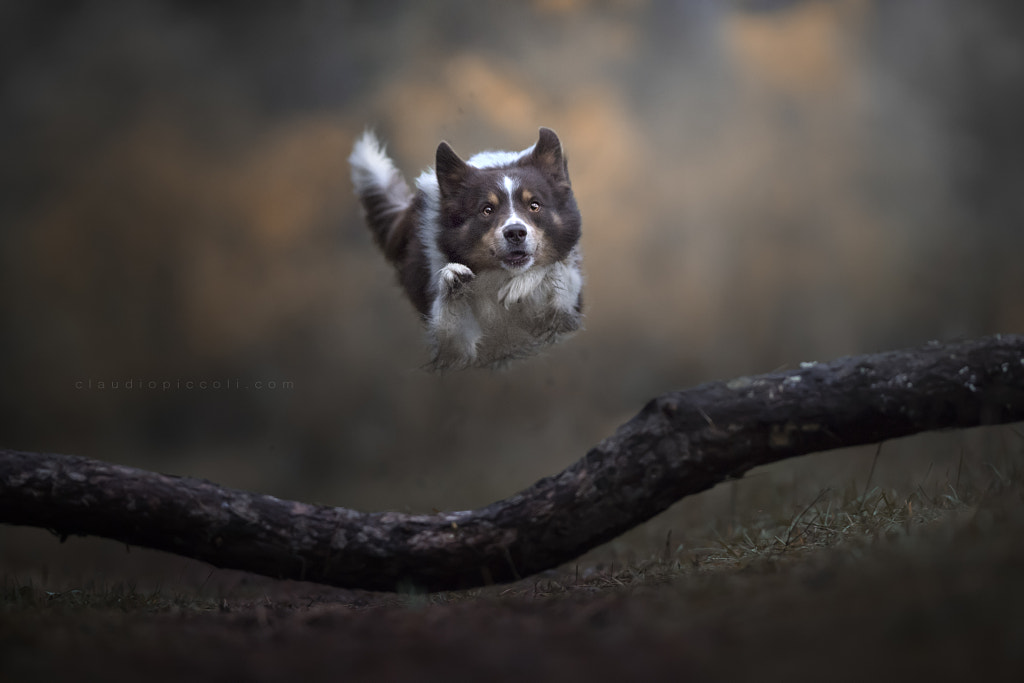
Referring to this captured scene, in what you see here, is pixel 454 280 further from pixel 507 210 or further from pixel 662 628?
pixel 662 628

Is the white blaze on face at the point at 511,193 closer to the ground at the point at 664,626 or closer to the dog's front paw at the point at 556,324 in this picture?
the dog's front paw at the point at 556,324

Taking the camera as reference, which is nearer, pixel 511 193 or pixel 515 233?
pixel 515 233

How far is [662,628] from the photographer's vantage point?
1.99 meters

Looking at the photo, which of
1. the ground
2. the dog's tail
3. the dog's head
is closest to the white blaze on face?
the dog's head

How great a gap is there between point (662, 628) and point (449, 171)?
2883mm

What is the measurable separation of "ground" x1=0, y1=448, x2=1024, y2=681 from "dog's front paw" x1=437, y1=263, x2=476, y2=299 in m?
1.64

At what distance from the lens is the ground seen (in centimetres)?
165

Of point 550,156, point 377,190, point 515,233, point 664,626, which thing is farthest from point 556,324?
point 664,626

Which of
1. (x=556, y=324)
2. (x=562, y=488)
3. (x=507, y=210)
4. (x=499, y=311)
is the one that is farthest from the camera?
(x=556, y=324)

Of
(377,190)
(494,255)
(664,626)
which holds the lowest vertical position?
(664,626)

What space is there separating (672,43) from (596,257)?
192 centimetres

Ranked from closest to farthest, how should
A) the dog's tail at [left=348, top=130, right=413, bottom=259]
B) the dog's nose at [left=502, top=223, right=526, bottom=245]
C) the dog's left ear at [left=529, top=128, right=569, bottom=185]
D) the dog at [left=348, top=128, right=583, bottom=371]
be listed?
the dog's nose at [left=502, top=223, right=526, bottom=245], the dog at [left=348, top=128, right=583, bottom=371], the dog's left ear at [left=529, top=128, right=569, bottom=185], the dog's tail at [left=348, top=130, right=413, bottom=259]

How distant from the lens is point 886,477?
505 cm

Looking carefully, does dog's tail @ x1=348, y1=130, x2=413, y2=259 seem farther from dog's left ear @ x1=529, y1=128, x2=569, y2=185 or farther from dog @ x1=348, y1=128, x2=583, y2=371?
dog's left ear @ x1=529, y1=128, x2=569, y2=185
